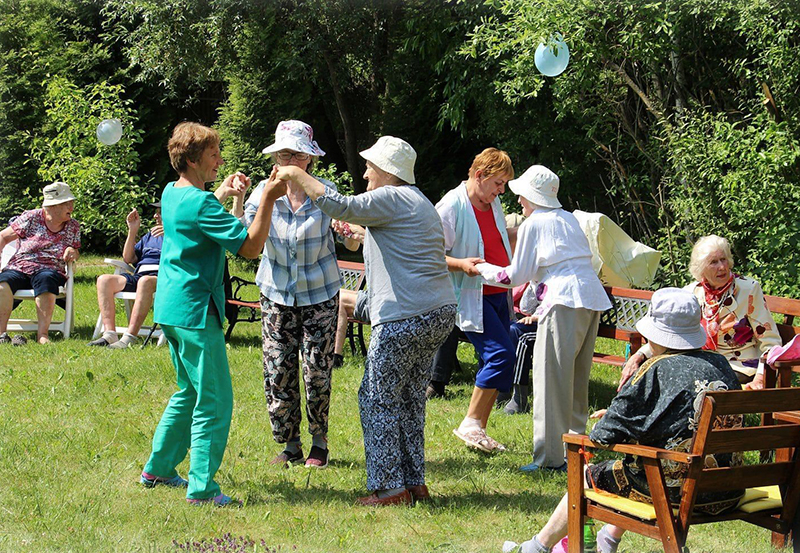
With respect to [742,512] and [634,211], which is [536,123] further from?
[742,512]

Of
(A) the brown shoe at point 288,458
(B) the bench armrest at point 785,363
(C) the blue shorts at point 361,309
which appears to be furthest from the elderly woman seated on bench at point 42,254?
(B) the bench armrest at point 785,363

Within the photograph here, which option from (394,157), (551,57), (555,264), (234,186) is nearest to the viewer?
(394,157)

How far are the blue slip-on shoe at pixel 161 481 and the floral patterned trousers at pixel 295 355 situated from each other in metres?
0.66

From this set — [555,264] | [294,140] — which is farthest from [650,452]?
[294,140]

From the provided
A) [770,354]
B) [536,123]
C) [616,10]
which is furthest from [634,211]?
[770,354]

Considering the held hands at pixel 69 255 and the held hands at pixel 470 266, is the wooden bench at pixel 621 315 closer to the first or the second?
the held hands at pixel 470 266

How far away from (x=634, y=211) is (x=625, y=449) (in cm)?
916

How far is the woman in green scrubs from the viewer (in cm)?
416

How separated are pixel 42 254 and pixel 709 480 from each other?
7829 mm

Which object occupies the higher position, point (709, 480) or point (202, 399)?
point (202, 399)

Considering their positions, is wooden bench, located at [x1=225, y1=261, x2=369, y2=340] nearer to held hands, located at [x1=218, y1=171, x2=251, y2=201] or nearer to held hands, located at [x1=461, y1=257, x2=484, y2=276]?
held hands, located at [x1=461, y1=257, x2=484, y2=276]

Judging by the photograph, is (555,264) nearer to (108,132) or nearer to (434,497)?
(434,497)

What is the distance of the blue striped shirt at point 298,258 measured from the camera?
4871 mm

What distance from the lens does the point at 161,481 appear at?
15.3 feet
